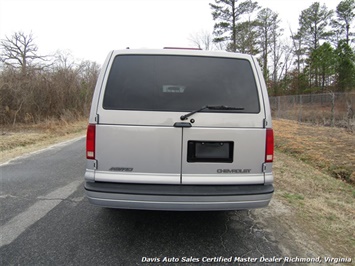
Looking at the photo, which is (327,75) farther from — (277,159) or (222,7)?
(277,159)

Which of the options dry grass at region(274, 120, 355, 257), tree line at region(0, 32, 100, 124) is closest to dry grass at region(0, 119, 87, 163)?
tree line at region(0, 32, 100, 124)

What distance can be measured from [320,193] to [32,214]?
185 inches

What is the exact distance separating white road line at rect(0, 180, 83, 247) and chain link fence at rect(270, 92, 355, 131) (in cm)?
1626

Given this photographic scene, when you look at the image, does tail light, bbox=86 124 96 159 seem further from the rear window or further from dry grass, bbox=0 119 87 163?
dry grass, bbox=0 119 87 163

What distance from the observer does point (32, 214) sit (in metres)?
3.21

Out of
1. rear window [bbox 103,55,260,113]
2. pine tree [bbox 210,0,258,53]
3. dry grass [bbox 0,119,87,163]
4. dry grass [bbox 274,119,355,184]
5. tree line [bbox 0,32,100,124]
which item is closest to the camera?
rear window [bbox 103,55,260,113]

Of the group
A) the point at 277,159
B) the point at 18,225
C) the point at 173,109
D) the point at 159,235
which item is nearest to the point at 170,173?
the point at 173,109

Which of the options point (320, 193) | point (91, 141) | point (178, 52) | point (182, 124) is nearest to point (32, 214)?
point (91, 141)

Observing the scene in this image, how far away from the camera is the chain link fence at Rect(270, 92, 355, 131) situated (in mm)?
16750

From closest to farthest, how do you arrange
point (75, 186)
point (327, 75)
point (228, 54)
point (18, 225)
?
point (228, 54)
point (18, 225)
point (75, 186)
point (327, 75)

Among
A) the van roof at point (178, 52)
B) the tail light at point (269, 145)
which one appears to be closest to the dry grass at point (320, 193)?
the tail light at point (269, 145)

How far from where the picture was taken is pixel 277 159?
20.4 ft

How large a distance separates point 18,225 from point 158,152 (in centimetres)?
224

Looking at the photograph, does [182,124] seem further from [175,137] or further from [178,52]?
[178,52]
